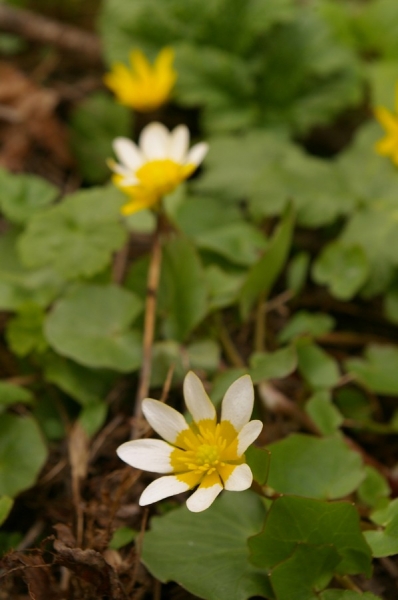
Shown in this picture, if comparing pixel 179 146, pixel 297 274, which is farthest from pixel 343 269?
pixel 179 146

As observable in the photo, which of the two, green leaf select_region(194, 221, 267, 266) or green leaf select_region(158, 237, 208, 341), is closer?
green leaf select_region(158, 237, 208, 341)

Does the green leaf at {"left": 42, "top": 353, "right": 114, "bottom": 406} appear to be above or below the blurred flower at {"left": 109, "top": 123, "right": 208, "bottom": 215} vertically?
below

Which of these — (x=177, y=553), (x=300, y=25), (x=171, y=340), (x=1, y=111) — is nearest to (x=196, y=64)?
(x=300, y=25)

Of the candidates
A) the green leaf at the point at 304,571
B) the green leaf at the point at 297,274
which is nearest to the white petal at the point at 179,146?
the green leaf at the point at 297,274

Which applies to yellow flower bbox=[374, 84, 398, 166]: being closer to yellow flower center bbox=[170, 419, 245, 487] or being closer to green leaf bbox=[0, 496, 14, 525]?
yellow flower center bbox=[170, 419, 245, 487]

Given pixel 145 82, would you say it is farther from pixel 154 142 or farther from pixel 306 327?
pixel 306 327

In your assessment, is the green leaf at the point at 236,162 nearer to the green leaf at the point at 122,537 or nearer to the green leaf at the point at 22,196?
the green leaf at the point at 22,196

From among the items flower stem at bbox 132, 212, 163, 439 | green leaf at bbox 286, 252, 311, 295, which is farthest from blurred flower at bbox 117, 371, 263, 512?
green leaf at bbox 286, 252, 311, 295
